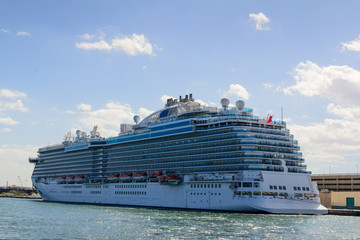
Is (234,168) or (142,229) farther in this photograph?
(234,168)

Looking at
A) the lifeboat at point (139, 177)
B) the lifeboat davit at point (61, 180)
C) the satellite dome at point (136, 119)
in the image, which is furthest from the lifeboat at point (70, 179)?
the lifeboat at point (139, 177)

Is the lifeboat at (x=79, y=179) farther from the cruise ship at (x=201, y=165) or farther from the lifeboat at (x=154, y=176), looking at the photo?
the lifeboat at (x=154, y=176)

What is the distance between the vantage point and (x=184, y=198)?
8188 centimetres

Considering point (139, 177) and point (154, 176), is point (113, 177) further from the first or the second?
point (154, 176)

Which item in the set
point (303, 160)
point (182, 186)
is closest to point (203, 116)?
point (182, 186)

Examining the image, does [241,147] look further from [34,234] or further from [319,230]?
[34,234]

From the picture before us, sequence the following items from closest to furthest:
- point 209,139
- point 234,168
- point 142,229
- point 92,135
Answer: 1. point 142,229
2. point 234,168
3. point 209,139
4. point 92,135

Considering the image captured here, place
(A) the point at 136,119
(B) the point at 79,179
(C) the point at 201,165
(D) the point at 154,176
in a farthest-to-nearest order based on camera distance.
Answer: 1. (B) the point at 79,179
2. (A) the point at 136,119
3. (D) the point at 154,176
4. (C) the point at 201,165

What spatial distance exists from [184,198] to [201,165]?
6748 millimetres

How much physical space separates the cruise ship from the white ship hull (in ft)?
0.52

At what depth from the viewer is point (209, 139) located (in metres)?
82.9

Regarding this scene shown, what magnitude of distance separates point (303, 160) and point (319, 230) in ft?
91.8

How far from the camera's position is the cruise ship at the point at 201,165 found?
237 ft

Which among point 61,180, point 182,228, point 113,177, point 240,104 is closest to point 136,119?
point 113,177
